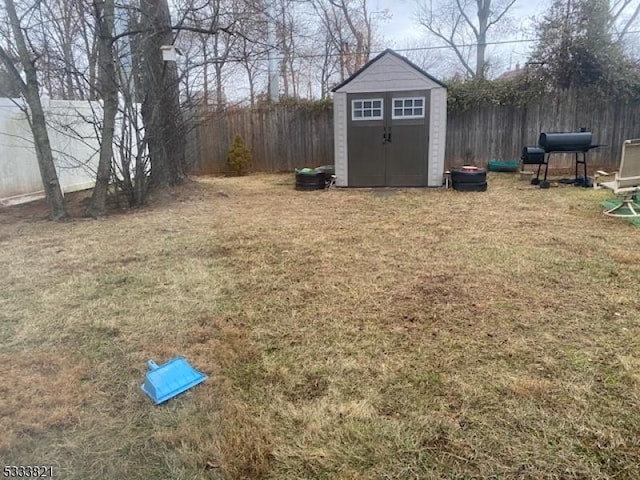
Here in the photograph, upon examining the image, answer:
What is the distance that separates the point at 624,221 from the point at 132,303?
5211mm

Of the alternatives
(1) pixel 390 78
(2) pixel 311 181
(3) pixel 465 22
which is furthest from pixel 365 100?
(3) pixel 465 22

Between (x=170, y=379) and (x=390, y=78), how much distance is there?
7050mm

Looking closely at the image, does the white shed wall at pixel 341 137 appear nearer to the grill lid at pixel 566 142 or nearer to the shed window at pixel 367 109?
the shed window at pixel 367 109

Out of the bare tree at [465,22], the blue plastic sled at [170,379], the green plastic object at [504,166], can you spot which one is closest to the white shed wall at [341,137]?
the green plastic object at [504,166]

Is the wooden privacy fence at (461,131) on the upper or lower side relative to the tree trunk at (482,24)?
lower

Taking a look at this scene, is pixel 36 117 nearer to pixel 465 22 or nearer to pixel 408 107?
pixel 408 107

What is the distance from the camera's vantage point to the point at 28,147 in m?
7.21

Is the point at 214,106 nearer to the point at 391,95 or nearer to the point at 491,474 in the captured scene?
the point at 391,95

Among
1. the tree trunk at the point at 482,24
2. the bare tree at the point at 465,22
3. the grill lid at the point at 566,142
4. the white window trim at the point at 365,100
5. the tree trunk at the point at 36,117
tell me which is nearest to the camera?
the tree trunk at the point at 36,117

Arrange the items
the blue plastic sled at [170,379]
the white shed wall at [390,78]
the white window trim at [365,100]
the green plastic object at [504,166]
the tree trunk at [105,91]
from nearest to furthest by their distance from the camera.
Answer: the blue plastic sled at [170,379] → the tree trunk at [105,91] → the white shed wall at [390,78] → the white window trim at [365,100] → the green plastic object at [504,166]

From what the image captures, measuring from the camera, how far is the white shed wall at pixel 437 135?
7777 mm

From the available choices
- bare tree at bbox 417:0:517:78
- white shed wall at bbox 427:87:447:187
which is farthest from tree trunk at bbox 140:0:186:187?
bare tree at bbox 417:0:517:78

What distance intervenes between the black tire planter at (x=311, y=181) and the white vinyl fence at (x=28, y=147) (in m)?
3.59

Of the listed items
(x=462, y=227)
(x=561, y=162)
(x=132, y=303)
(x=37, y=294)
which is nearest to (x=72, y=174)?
(x=37, y=294)
